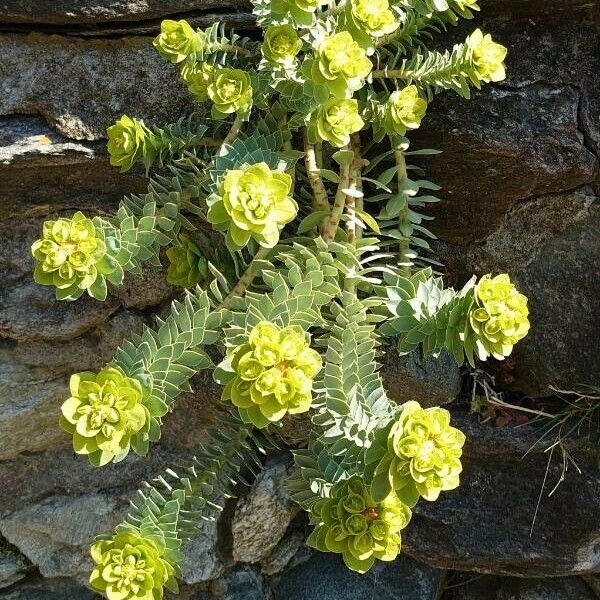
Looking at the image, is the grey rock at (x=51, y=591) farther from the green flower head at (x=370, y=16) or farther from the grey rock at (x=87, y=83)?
the green flower head at (x=370, y=16)

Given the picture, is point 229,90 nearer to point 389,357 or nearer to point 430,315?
point 430,315

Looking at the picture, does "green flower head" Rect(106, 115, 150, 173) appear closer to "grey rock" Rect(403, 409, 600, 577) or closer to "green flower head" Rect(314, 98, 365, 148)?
"green flower head" Rect(314, 98, 365, 148)

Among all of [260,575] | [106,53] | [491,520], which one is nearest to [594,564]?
[491,520]

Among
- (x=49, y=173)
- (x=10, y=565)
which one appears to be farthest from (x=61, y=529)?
(x=49, y=173)

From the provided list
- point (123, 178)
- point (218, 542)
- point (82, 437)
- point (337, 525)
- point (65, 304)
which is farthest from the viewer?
point (218, 542)

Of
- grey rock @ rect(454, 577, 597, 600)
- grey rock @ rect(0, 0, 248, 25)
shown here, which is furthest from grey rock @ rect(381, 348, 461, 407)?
grey rock @ rect(0, 0, 248, 25)

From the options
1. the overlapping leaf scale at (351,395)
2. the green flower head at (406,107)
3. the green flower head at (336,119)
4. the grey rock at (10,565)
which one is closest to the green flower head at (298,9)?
the green flower head at (336,119)

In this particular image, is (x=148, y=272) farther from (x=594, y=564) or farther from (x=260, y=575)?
(x=594, y=564)
